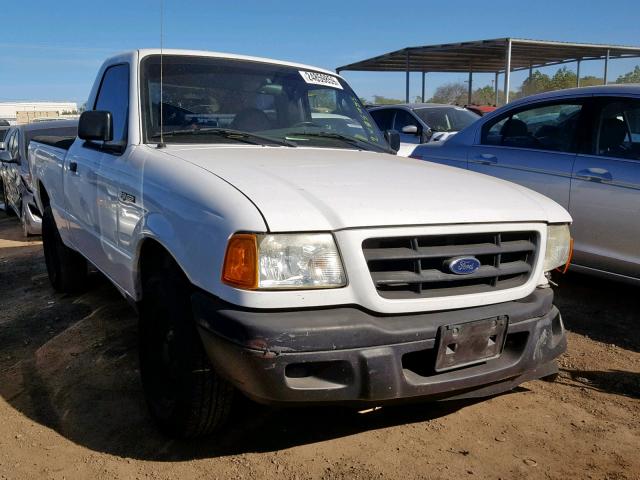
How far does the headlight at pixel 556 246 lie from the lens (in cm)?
290

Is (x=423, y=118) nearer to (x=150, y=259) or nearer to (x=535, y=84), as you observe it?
(x=150, y=259)

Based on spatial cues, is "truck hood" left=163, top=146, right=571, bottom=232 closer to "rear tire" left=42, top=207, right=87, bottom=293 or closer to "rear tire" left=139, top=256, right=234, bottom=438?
"rear tire" left=139, top=256, right=234, bottom=438

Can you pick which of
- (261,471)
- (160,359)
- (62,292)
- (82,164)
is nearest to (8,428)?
(160,359)

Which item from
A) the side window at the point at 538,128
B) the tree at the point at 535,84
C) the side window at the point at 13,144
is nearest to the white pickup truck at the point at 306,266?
the side window at the point at 538,128

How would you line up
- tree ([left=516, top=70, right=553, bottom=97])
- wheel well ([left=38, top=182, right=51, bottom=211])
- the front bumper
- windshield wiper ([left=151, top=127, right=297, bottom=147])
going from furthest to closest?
tree ([left=516, top=70, right=553, bottom=97])
wheel well ([left=38, top=182, right=51, bottom=211])
windshield wiper ([left=151, top=127, right=297, bottom=147])
the front bumper

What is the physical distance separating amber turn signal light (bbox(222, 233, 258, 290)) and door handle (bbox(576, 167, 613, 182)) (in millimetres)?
3278

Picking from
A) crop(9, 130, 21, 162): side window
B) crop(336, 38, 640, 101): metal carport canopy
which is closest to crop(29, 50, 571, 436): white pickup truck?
crop(9, 130, 21, 162): side window

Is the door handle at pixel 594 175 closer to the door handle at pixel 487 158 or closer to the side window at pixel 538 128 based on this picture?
the side window at pixel 538 128

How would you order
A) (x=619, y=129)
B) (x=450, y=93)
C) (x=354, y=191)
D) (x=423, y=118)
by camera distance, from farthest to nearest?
1. (x=450, y=93)
2. (x=423, y=118)
3. (x=619, y=129)
4. (x=354, y=191)

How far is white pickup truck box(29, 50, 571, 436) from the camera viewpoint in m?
Answer: 2.27

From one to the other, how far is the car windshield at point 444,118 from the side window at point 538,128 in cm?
505

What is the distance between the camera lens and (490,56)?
19.4 m

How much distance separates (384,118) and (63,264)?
756 cm

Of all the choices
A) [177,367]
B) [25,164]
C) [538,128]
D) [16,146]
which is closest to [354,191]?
[177,367]
